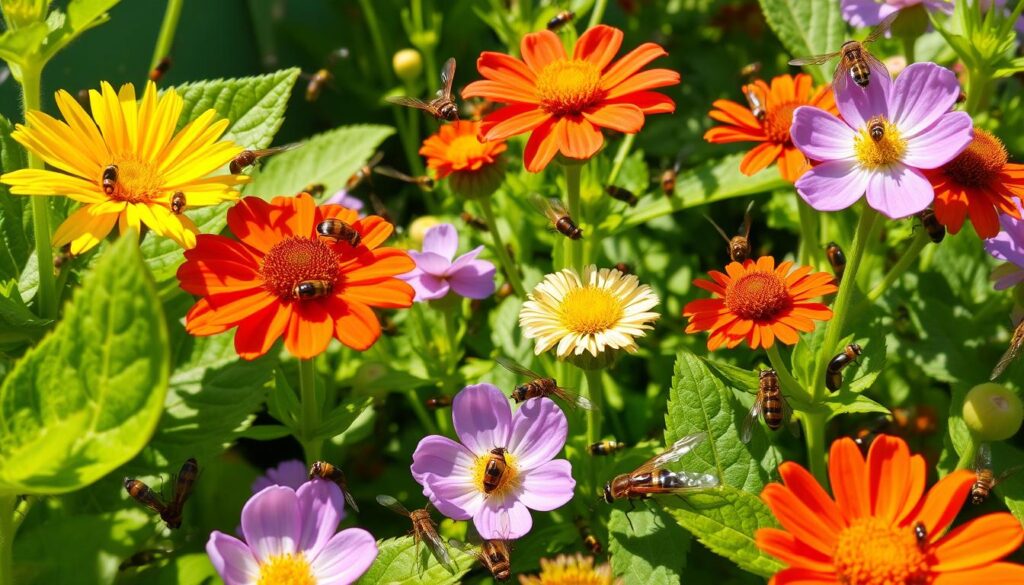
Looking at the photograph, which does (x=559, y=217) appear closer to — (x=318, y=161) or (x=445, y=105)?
(x=445, y=105)

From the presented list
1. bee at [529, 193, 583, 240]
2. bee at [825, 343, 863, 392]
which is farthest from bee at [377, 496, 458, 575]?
bee at [825, 343, 863, 392]

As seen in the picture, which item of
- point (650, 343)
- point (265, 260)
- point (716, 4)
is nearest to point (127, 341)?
point (265, 260)

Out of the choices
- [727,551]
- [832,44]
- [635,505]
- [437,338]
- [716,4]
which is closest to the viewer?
[727,551]

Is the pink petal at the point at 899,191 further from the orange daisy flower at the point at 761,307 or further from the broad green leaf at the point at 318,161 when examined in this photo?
the broad green leaf at the point at 318,161

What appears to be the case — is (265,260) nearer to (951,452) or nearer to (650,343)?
(650,343)

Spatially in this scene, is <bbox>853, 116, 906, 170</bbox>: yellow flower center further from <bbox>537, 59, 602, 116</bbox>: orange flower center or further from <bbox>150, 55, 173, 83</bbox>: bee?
<bbox>150, 55, 173, 83</bbox>: bee

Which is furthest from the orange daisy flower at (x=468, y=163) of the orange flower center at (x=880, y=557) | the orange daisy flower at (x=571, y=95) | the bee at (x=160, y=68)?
the orange flower center at (x=880, y=557)

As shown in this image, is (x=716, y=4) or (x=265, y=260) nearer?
(x=265, y=260)
